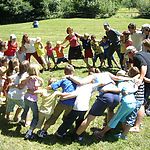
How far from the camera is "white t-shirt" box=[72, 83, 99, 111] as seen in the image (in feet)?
12.6

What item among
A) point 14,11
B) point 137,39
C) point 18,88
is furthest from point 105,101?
point 14,11

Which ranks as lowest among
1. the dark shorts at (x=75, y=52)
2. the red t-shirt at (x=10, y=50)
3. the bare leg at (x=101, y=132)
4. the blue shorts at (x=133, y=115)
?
the bare leg at (x=101, y=132)

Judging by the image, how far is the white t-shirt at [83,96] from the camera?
385 cm

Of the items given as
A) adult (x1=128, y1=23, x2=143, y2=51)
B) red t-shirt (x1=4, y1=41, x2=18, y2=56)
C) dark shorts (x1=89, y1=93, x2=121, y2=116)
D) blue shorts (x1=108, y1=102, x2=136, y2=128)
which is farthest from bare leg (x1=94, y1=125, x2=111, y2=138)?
red t-shirt (x1=4, y1=41, x2=18, y2=56)

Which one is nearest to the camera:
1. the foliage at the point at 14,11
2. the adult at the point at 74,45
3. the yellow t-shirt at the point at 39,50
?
the yellow t-shirt at the point at 39,50

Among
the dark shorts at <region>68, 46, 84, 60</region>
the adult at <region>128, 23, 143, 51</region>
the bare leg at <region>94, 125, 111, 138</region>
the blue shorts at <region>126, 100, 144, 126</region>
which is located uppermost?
the adult at <region>128, 23, 143, 51</region>

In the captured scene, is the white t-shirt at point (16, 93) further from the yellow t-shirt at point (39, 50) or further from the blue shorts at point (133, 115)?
the yellow t-shirt at point (39, 50)

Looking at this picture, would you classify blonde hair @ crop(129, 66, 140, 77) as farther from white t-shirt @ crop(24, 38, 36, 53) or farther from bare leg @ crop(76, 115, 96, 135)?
white t-shirt @ crop(24, 38, 36, 53)

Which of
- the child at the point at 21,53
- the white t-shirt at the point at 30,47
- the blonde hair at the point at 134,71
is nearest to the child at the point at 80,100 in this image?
the blonde hair at the point at 134,71

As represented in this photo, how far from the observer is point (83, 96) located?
12.8ft

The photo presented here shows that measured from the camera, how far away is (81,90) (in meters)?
3.93

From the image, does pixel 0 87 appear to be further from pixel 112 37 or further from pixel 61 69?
pixel 112 37

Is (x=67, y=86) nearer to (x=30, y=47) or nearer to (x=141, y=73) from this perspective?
(x=141, y=73)

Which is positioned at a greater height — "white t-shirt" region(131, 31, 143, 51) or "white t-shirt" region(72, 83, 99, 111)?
"white t-shirt" region(131, 31, 143, 51)
